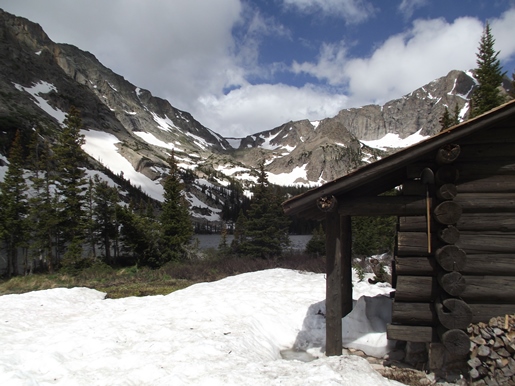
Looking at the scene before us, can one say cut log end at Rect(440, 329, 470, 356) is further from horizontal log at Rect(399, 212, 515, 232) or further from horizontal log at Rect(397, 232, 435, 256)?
horizontal log at Rect(399, 212, 515, 232)

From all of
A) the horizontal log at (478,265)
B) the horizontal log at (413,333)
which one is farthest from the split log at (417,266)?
the horizontal log at (413,333)

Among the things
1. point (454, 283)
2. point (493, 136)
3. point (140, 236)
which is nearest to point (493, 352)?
point (454, 283)

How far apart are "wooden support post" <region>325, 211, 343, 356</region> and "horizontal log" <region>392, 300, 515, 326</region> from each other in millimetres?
1046

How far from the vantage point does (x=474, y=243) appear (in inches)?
233

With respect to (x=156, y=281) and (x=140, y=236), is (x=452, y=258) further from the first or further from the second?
(x=140, y=236)

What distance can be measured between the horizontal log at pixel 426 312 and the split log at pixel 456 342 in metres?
0.32

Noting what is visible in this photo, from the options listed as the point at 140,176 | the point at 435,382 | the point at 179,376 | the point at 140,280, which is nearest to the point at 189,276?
the point at 140,280

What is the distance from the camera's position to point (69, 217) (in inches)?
1083

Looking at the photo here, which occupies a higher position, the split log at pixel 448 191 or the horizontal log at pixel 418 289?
the split log at pixel 448 191

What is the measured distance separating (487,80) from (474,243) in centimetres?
2558

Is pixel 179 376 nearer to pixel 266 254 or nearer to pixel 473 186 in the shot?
pixel 473 186

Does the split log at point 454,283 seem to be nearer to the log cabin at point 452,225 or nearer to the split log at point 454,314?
the log cabin at point 452,225

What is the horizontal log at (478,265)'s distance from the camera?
5.83 metres

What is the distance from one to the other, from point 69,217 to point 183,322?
2313 cm
